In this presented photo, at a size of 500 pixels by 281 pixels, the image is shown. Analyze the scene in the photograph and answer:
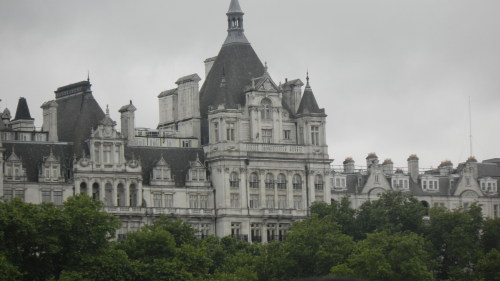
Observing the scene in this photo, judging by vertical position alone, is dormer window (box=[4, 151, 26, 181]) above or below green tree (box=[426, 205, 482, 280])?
above

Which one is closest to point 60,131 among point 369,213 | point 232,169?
Answer: point 232,169

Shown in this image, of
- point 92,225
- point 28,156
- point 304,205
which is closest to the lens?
point 92,225

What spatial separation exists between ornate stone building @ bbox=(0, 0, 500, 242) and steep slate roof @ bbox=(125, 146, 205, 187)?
0.32 feet

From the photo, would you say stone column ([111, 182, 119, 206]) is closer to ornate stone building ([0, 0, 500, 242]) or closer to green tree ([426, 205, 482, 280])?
ornate stone building ([0, 0, 500, 242])

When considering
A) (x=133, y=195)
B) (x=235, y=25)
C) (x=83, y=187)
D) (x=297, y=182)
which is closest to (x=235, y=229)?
(x=297, y=182)

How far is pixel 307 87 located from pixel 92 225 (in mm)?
49714

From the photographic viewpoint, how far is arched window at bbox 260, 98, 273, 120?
16800 centimetres

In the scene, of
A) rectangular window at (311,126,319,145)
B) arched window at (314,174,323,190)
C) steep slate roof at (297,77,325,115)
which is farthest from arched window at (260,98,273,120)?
arched window at (314,174,323,190)

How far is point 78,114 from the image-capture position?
161 m

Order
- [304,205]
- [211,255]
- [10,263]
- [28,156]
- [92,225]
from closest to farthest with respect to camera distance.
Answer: [10,263] → [92,225] → [211,255] → [28,156] → [304,205]

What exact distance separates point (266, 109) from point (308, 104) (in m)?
5.44

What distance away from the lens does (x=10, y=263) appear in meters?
119

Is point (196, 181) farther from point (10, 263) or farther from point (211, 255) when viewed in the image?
point (10, 263)

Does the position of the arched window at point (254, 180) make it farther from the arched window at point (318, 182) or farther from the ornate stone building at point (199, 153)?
the arched window at point (318, 182)
